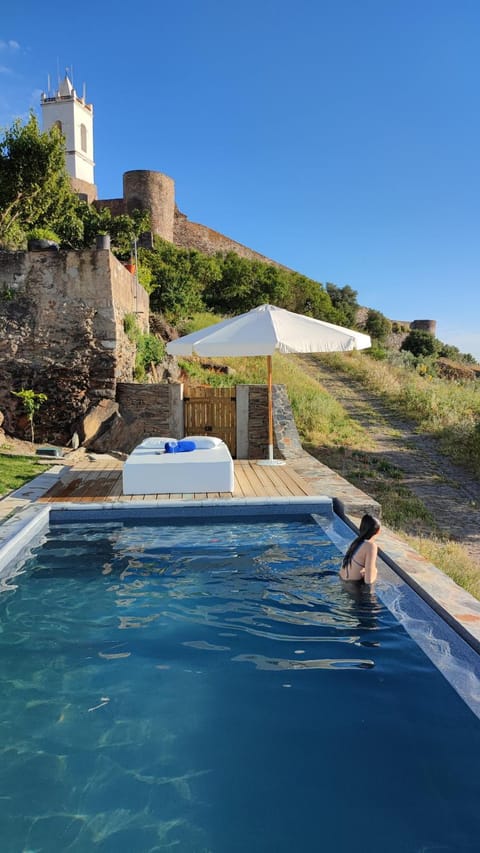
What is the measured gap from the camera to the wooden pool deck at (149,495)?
6238 millimetres

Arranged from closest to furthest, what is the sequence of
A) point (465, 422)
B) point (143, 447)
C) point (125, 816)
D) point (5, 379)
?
point (125, 816) → point (143, 447) → point (5, 379) → point (465, 422)

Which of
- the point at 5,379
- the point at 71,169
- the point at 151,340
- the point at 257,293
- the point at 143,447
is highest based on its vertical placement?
the point at 71,169

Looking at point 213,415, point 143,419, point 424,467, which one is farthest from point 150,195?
point 424,467

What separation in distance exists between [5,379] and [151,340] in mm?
3547

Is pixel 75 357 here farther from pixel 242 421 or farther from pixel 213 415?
pixel 242 421

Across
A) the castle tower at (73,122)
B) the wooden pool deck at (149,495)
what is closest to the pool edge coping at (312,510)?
the wooden pool deck at (149,495)

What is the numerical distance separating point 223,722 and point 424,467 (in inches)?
345

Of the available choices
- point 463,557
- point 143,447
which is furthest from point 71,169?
point 463,557

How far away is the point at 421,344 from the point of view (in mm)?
37750

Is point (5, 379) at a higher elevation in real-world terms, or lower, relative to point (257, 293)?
lower

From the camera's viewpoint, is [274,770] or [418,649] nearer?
[274,770]

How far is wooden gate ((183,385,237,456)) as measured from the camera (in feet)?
35.8

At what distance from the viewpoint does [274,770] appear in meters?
2.37

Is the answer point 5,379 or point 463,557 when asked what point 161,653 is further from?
point 5,379
